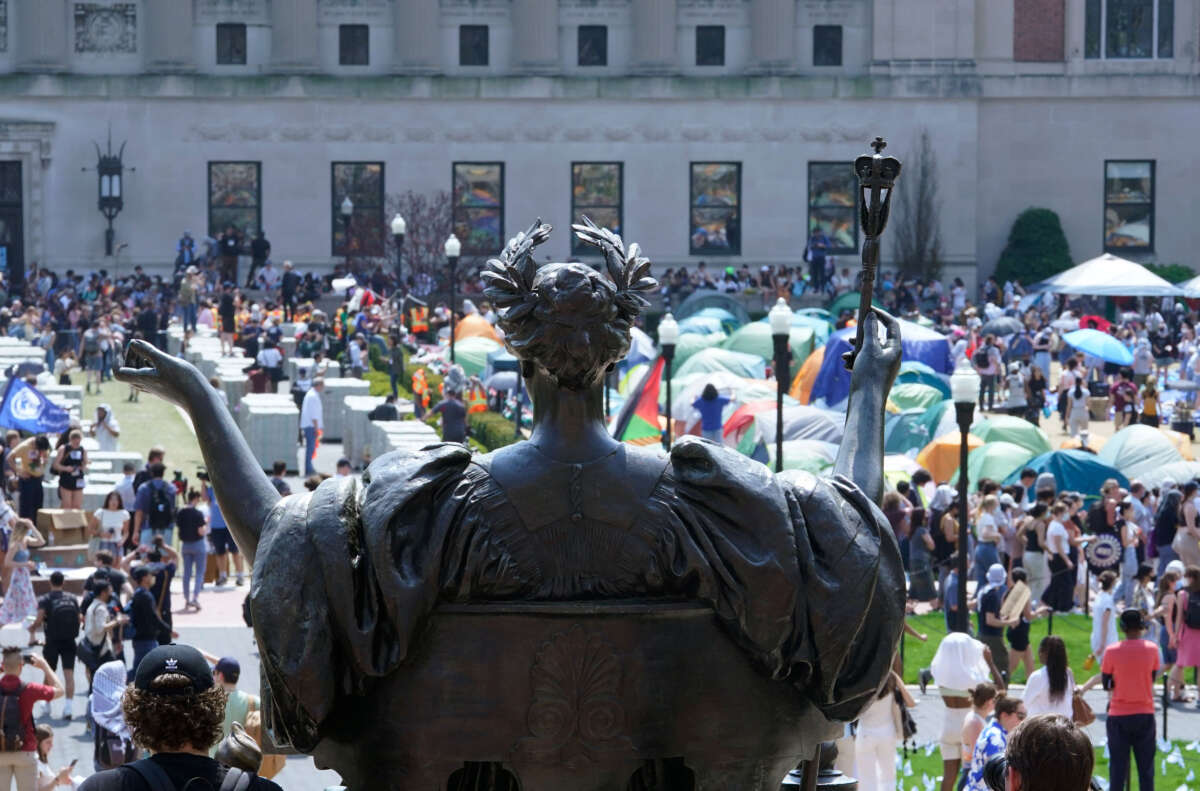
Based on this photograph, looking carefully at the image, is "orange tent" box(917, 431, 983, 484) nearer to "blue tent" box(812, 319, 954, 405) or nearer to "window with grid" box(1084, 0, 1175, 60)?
"blue tent" box(812, 319, 954, 405)

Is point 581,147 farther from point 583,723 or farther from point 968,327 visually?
point 583,723

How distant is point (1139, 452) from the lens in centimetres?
2753

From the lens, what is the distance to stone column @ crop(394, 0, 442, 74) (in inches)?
2525

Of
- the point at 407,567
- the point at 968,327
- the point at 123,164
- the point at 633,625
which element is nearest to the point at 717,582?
the point at 633,625

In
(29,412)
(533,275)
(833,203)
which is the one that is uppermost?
(833,203)

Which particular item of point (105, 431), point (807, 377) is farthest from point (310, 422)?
point (807, 377)

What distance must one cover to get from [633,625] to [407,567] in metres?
0.36

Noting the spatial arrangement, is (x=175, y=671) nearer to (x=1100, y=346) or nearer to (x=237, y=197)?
(x=1100, y=346)

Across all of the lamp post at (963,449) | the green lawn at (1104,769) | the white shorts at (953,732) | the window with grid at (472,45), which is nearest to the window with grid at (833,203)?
the window with grid at (472,45)

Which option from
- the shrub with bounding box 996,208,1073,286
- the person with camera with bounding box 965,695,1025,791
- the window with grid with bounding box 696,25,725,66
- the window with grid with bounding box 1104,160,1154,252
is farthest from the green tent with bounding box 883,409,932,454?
the window with grid with bounding box 1104,160,1154,252

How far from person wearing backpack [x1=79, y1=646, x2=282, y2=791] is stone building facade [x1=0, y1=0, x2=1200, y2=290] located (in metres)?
56.8

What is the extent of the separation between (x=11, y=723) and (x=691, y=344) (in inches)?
1140

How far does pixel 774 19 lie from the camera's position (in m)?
64.7

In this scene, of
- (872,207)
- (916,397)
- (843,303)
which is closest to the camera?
(872,207)
